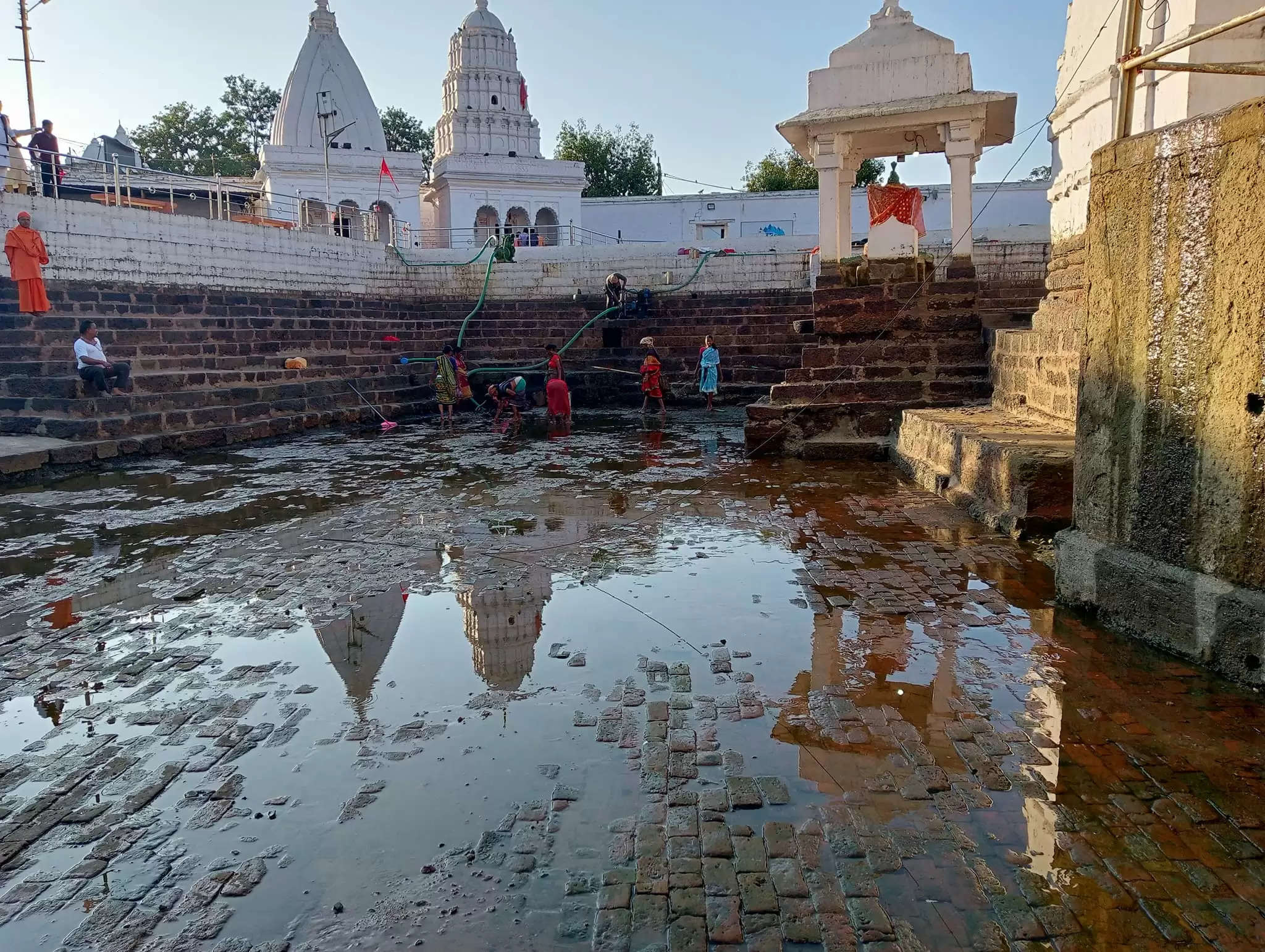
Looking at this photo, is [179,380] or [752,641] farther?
[179,380]

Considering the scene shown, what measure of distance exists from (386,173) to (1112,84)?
2303 cm

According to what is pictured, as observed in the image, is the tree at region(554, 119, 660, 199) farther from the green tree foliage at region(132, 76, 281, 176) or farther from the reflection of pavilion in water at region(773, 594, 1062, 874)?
the reflection of pavilion in water at region(773, 594, 1062, 874)

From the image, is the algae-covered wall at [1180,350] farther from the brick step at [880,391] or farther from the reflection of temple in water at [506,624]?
the brick step at [880,391]

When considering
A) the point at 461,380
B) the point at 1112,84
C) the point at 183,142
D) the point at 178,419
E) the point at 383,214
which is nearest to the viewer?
the point at 1112,84

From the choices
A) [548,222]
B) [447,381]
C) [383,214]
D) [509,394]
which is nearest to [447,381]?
[447,381]

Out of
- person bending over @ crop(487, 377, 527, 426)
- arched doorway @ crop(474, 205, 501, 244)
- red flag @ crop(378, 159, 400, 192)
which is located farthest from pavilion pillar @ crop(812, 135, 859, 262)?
arched doorway @ crop(474, 205, 501, 244)

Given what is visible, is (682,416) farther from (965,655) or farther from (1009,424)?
(965,655)

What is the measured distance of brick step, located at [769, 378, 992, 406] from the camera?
31.4ft

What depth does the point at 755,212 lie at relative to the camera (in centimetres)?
3053

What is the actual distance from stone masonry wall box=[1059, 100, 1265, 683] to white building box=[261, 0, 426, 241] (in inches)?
1001

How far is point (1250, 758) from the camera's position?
2.68 m

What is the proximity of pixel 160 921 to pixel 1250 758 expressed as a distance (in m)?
2.97

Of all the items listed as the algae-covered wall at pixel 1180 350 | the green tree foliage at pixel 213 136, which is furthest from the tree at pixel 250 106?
the algae-covered wall at pixel 1180 350

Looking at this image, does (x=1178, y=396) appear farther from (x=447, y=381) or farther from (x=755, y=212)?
(x=755, y=212)
